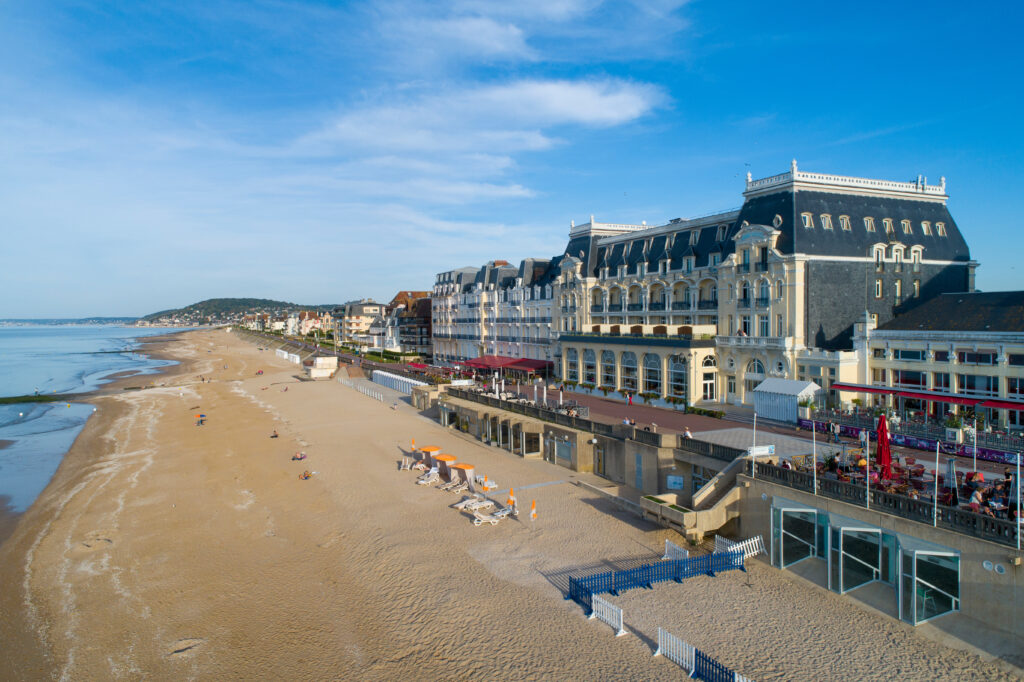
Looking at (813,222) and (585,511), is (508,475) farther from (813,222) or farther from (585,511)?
(813,222)

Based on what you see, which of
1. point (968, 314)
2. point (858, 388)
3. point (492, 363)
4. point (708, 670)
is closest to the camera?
point (708, 670)

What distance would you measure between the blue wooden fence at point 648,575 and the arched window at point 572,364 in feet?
106

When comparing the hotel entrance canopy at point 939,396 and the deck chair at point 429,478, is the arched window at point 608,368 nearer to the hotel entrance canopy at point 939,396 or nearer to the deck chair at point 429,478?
the hotel entrance canopy at point 939,396

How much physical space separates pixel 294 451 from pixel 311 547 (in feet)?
55.1

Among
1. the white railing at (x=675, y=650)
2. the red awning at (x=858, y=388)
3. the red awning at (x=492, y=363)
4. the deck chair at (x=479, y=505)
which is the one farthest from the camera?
the red awning at (x=492, y=363)

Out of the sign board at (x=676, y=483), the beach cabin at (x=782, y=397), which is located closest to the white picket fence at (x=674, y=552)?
the sign board at (x=676, y=483)

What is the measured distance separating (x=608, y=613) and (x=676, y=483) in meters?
11.0

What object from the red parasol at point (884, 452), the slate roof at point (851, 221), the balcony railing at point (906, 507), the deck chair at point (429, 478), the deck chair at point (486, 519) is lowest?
the deck chair at point (486, 519)

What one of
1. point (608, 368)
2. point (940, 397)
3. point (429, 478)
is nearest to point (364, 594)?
point (429, 478)

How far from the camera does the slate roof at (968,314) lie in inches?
1075

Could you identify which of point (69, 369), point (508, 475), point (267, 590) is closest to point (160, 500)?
point (267, 590)

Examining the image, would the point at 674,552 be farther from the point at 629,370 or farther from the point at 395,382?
the point at 395,382

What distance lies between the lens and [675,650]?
14172 millimetres

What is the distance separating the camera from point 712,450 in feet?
78.9
